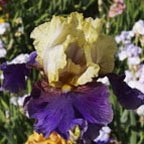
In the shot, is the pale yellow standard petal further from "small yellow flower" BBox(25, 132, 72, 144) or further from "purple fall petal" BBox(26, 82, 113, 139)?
"small yellow flower" BBox(25, 132, 72, 144)

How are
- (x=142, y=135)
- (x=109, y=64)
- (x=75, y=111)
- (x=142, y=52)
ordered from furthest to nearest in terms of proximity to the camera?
(x=142, y=52) < (x=142, y=135) < (x=109, y=64) < (x=75, y=111)

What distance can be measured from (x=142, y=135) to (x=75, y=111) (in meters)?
1.05

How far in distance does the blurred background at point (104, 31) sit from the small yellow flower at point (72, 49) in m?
0.67

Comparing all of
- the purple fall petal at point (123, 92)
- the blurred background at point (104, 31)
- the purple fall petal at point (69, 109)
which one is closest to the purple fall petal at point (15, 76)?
the purple fall petal at point (69, 109)

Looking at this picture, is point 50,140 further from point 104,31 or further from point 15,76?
point 104,31

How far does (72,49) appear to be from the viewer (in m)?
1.40

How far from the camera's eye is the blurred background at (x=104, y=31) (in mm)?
2332

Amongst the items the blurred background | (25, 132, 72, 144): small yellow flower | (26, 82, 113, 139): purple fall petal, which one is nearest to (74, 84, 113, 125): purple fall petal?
(26, 82, 113, 139): purple fall petal

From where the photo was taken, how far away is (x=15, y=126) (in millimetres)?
2438

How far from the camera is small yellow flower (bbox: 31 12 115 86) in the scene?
1.39 metres

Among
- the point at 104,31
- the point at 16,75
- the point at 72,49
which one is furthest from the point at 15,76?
the point at 104,31

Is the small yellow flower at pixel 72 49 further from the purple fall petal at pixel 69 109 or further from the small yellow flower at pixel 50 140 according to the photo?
the small yellow flower at pixel 50 140

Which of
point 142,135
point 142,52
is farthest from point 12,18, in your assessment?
point 142,135

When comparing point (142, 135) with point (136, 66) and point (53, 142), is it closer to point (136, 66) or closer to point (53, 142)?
point (136, 66)
